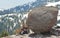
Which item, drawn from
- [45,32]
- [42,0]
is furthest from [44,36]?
[42,0]

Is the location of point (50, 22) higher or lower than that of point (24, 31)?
higher

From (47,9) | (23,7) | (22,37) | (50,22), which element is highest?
(47,9)

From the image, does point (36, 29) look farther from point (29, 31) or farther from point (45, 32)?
point (29, 31)

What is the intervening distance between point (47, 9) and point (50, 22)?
74 cm

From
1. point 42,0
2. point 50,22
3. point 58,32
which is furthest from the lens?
point 42,0

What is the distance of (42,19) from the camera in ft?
31.0

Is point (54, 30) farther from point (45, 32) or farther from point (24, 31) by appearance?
point (24, 31)

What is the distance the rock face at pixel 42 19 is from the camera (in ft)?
31.1

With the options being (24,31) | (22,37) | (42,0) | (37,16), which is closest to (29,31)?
(24,31)

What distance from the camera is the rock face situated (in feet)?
31.1

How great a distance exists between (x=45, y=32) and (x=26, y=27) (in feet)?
4.23

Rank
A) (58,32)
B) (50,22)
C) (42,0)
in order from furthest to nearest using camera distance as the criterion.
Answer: (42,0), (58,32), (50,22)

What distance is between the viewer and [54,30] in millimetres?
10391

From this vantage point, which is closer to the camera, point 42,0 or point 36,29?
point 36,29
